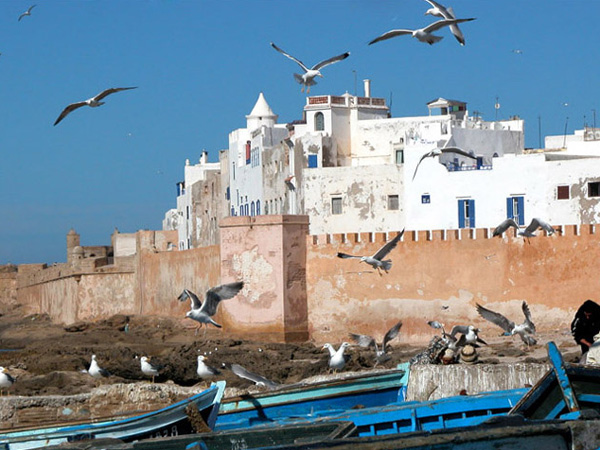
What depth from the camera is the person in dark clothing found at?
13.2m

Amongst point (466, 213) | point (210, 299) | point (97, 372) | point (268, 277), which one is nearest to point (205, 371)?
point (210, 299)

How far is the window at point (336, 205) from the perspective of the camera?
43.0 m

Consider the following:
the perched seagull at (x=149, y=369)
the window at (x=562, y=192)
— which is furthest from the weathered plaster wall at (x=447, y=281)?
the perched seagull at (x=149, y=369)

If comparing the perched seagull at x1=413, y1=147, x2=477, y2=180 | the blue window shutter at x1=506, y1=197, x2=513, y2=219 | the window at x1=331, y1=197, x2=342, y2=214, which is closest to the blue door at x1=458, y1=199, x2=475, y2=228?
the blue window shutter at x1=506, y1=197, x2=513, y2=219

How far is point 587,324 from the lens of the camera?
522 inches

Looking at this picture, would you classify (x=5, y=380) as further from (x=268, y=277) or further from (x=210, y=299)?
(x=268, y=277)

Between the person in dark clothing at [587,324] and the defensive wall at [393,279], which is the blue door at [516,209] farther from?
the person in dark clothing at [587,324]

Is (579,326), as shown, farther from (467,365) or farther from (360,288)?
(360,288)

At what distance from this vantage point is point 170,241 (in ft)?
223

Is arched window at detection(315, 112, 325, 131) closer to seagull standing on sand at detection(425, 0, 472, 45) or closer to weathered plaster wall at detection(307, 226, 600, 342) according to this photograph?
weathered plaster wall at detection(307, 226, 600, 342)

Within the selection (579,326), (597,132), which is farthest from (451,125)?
(579,326)

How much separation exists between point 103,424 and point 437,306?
58.2ft

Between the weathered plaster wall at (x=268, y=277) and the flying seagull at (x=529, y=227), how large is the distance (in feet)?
16.9

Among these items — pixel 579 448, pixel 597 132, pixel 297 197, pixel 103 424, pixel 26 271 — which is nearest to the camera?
pixel 579 448
